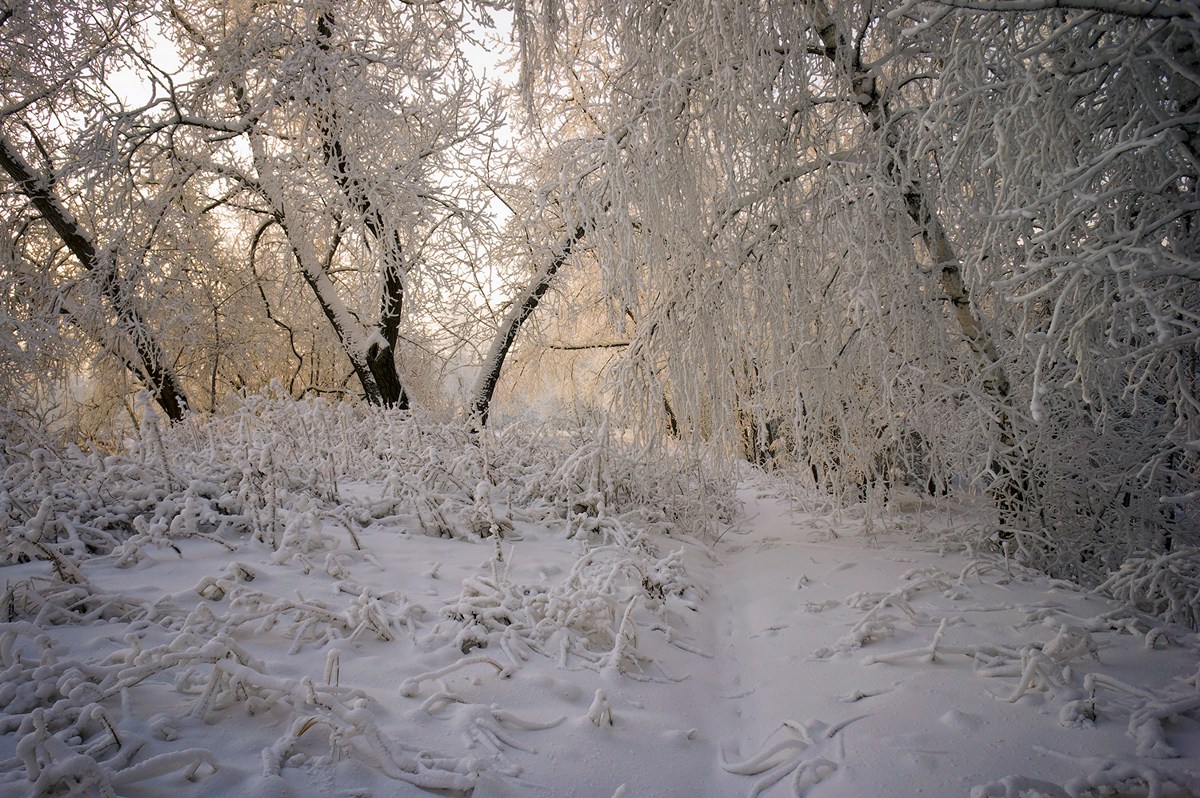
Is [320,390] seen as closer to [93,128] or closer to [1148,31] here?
[93,128]

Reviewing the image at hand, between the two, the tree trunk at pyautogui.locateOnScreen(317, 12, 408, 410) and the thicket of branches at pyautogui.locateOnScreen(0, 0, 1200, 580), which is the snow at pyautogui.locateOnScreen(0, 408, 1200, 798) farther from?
the tree trunk at pyautogui.locateOnScreen(317, 12, 408, 410)

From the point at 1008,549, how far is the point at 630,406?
2.82 meters

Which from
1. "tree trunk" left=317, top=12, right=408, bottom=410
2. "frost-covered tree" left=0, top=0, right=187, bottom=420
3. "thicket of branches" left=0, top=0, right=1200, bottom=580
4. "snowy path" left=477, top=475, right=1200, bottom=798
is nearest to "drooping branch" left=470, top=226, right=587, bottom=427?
"thicket of branches" left=0, top=0, right=1200, bottom=580

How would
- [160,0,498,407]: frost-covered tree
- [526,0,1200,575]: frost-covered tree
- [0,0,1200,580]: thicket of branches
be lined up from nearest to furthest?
1. [0,0,1200,580]: thicket of branches
2. [526,0,1200,575]: frost-covered tree
3. [160,0,498,407]: frost-covered tree

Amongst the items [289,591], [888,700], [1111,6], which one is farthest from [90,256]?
[1111,6]

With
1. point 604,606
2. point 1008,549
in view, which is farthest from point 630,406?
point 1008,549

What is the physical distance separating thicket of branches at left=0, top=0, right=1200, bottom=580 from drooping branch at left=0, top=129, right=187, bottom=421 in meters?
0.05

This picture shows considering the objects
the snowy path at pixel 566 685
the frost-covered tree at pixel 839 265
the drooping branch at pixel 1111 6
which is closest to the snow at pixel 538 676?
the snowy path at pixel 566 685

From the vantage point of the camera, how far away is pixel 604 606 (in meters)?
3.15

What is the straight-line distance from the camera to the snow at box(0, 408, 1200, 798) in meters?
1.85

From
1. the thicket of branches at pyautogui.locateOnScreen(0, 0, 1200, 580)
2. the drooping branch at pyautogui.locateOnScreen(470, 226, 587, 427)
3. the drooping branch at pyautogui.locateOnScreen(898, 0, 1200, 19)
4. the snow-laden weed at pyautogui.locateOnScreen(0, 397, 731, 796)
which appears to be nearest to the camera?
the snow-laden weed at pyautogui.locateOnScreen(0, 397, 731, 796)

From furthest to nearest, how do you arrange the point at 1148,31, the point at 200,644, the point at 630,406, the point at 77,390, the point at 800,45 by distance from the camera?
the point at 77,390 → the point at 630,406 → the point at 800,45 → the point at 200,644 → the point at 1148,31

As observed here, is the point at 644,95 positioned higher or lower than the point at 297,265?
lower

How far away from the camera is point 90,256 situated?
7652 mm
